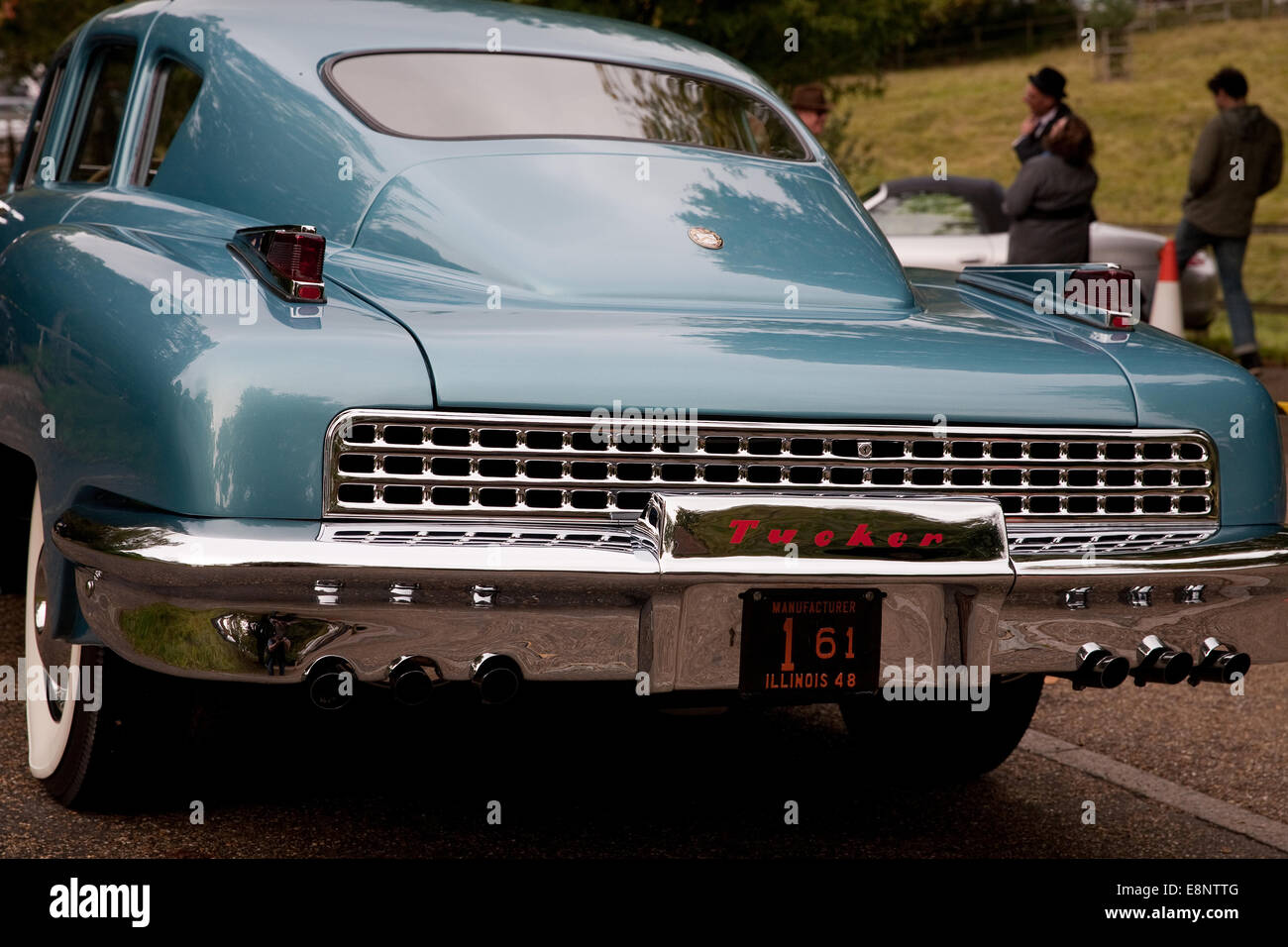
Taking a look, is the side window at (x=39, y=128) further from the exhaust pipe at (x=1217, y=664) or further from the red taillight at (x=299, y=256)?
the exhaust pipe at (x=1217, y=664)

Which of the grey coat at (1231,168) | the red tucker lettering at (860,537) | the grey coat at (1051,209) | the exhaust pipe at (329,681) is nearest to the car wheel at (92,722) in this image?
the exhaust pipe at (329,681)

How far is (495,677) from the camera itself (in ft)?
9.41

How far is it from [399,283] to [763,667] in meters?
1.10

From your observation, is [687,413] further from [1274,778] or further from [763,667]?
[1274,778]

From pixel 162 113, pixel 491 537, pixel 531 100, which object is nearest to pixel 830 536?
pixel 491 537

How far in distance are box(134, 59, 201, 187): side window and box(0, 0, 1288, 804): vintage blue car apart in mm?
210

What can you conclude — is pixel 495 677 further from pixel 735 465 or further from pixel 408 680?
pixel 735 465

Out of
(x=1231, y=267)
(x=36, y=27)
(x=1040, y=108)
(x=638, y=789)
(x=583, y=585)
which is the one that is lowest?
(x=638, y=789)

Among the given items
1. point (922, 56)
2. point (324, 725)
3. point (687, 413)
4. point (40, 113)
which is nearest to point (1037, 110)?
point (40, 113)

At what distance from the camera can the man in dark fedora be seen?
917 centimetres

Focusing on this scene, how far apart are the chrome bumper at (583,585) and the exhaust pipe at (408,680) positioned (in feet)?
0.07

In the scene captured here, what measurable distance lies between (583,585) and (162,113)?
Result: 2222mm

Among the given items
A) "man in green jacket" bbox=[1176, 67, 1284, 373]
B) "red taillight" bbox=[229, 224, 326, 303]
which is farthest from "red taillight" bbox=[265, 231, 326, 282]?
"man in green jacket" bbox=[1176, 67, 1284, 373]

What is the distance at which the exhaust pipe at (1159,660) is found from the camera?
3213mm
